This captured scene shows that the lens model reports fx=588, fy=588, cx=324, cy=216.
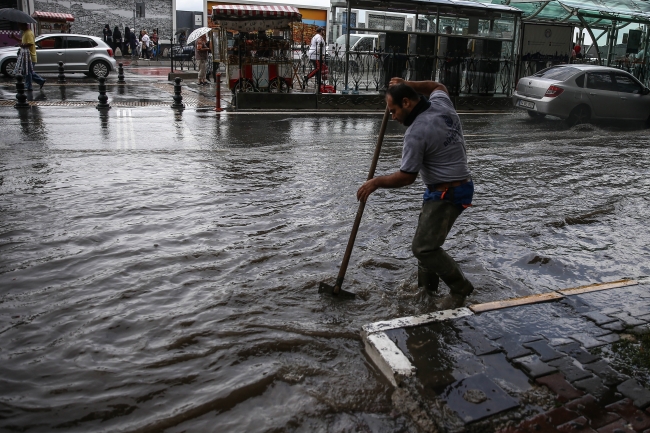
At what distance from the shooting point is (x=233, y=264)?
5250mm

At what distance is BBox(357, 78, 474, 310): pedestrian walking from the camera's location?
4129 mm

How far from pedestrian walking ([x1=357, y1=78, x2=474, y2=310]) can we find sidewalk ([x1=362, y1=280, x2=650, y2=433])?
452mm

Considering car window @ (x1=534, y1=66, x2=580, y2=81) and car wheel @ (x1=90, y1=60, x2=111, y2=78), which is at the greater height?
car window @ (x1=534, y1=66, x2=580, y2=81)

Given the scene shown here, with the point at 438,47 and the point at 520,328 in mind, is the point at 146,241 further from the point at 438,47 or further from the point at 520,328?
the point at 438,47

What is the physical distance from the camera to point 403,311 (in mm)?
4527

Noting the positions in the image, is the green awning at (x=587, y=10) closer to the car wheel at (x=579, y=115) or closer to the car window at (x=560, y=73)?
the car window at (x=560, y=73)

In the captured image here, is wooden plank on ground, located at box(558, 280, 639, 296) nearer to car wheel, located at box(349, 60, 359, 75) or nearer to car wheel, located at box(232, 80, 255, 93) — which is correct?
car wheel, located at box(232, 80, 255, 93)

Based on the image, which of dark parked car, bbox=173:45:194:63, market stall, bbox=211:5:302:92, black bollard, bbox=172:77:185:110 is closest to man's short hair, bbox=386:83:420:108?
black bollard, bbox=172:77:185:110

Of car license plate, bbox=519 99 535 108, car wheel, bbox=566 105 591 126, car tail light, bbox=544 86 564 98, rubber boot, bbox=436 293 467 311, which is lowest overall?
rubber boot, bbox=436 293 467 311

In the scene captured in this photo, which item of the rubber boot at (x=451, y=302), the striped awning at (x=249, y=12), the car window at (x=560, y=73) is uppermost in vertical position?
the striped awning at (x=249, y=12)

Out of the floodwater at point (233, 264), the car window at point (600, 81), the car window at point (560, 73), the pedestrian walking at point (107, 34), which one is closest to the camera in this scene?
the floodwater at point (233, 264)

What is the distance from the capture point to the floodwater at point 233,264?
3.39 m

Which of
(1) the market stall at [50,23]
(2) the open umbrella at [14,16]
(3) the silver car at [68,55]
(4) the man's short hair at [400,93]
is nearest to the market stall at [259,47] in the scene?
(2) the open umbrella at [14,16]

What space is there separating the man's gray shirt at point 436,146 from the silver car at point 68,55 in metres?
19.7
